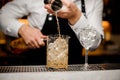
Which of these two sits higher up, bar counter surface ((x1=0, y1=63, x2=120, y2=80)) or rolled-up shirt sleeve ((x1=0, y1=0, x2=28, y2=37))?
rolled-up shirt sleeve ((x1=0, y1=0, x2=28, y2=37))

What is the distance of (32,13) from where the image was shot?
230cm

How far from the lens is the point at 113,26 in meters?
4.72

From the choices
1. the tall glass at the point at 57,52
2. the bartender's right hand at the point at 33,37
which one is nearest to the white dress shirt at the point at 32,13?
the bartender's right hand at the point at 33,37

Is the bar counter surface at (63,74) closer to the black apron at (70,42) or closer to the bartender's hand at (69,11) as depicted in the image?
the bartender's hand at (69,11)

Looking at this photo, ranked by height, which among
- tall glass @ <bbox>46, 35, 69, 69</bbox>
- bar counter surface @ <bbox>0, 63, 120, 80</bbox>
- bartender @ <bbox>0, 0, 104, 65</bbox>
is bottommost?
bar counter surface @ <bbox>0, 63, 120, 80</bbox>

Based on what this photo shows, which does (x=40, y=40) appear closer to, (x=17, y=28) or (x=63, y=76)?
(x=17, y=28)

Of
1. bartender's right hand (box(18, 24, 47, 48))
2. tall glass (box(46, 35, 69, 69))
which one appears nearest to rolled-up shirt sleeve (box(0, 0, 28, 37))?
bartender's right hand (box(18, 24, 47, 48))

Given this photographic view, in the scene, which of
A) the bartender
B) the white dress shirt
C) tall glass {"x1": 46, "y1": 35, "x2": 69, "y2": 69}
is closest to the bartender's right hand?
the bartender

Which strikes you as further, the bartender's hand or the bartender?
the bartender

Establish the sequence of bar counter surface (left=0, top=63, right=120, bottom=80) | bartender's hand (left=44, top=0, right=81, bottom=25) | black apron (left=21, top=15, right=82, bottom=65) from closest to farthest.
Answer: bar counter surface (left=0, top=63, right=120, bottom=80) → bartender's hand (left=44, top=0, right=81, bottom=25) → black apron (left=21, top=15, right=82, bottom=65)

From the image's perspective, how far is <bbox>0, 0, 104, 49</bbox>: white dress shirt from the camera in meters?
2.11

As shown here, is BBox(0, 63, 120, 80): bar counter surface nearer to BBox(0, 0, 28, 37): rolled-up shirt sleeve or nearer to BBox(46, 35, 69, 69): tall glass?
BBox(46, 35, 69, 69): tall glass

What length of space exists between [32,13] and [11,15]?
17 centimetres

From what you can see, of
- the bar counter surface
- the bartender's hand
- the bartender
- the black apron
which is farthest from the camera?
the black apron
